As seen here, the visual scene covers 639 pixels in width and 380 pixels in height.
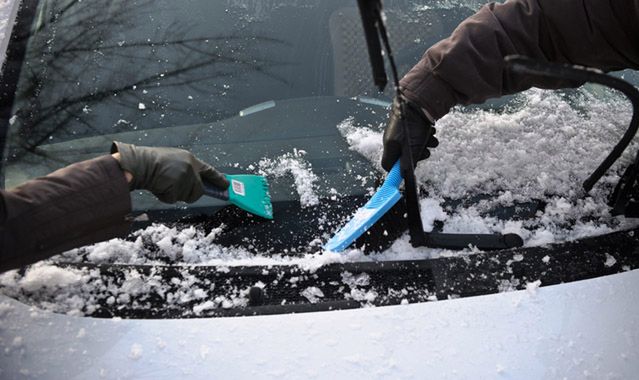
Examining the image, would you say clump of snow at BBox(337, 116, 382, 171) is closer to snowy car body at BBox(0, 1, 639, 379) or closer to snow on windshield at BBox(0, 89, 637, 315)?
snow on windshield at BBox(0, 89, 637, 315)

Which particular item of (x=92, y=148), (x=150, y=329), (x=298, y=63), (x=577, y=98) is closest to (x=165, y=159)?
(x=92, y=148)

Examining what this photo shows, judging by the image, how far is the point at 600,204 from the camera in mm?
1651

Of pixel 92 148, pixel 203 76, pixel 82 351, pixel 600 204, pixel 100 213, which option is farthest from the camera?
pixel 203 76

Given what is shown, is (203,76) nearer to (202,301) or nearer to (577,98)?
(202,301)

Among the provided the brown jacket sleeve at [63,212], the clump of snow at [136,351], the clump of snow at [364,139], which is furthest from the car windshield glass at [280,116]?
the clump of snow at [136,351]

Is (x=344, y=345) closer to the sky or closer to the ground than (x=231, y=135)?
closer to the ground

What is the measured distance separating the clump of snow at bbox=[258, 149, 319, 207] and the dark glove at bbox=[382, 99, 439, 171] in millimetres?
216

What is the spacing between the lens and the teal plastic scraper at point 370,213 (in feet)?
5.01

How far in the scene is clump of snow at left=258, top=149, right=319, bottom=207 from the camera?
167 cm

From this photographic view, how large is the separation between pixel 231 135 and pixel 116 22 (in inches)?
23.5

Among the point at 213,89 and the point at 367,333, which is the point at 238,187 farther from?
the point at 367,333

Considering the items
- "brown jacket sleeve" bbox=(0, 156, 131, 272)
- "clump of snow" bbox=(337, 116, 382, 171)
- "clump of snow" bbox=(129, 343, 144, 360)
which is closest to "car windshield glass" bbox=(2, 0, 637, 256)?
"clump of snow" bbox=(337, 116, 382, 171)

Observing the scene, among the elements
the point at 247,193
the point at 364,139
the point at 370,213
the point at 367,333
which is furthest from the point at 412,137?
the point at 367,333

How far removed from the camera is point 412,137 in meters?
1.74
